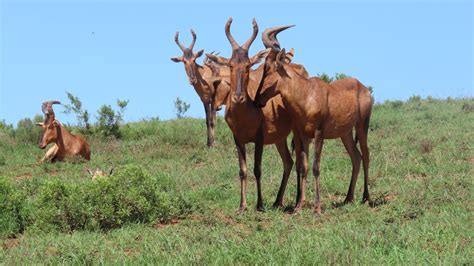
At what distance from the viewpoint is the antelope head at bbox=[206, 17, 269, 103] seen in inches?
426

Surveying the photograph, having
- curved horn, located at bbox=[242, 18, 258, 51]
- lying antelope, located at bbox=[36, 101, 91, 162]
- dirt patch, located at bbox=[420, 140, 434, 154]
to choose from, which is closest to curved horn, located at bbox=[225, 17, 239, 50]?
curved horn, located at bbox=[242, 18, 258, 51]

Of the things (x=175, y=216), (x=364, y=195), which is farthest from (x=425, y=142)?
(x=175, y=216)

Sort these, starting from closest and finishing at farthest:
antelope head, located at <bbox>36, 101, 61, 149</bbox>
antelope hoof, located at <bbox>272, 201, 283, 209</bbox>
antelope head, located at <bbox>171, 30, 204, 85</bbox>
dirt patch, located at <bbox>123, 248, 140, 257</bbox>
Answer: dirt patch, located at <bbox>123, 248, 140, 257</bbox> → antelope hoof, located at <bbox>272, 201, 283, 209</bbox> → antelope head, located at <bbox>36, 101, 61, 149</bbox> → antelope head, located at <bbox>171, 30, 204, 85</bbox>

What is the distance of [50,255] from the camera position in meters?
8.06

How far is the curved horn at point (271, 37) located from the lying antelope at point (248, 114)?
0.15 m

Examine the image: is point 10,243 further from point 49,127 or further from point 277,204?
point 49,127

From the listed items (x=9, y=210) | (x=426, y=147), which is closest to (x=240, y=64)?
(x=9, y=210)

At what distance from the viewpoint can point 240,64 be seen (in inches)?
431

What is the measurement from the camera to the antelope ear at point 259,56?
36.3 feet

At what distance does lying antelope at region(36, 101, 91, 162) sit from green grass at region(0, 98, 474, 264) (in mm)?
511

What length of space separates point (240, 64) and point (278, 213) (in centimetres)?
213

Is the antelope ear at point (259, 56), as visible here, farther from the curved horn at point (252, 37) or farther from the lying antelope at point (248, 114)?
the curved horn at point (252, 37)

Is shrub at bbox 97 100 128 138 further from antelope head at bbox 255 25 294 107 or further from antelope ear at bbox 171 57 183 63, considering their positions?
antelope head at bbox 255 25 294 107

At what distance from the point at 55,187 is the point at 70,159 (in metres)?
7.82
